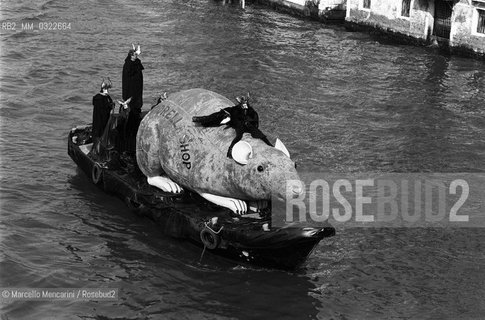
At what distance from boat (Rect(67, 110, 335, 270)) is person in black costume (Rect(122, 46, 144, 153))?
0.36m

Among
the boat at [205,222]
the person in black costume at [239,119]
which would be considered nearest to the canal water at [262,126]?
the boat at [205,222]

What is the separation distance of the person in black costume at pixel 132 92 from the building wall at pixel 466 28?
18.3m

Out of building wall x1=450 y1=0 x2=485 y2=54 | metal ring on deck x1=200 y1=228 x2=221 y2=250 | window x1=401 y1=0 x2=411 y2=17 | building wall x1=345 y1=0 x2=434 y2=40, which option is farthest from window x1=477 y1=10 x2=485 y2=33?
metal ring on deck x1=200 y1=228 x2=221 y2=250

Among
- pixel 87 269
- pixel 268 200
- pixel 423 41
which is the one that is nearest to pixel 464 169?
pixel 268 200

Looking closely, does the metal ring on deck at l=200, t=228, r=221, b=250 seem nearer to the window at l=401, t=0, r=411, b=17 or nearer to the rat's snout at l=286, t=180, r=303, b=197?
the rat's snout at l=286, t=180, r=303, b=197

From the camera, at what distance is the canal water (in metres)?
17.4

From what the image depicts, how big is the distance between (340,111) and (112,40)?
515 inches

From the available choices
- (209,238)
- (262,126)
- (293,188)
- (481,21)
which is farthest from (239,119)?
(481,21)

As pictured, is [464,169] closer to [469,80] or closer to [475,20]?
[469,80]

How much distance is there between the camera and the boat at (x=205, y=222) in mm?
16609

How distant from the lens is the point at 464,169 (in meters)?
24.7

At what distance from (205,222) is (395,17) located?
23.7 m

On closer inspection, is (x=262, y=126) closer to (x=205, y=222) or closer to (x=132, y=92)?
(x=132, y=92)

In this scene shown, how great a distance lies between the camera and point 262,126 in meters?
27.9
